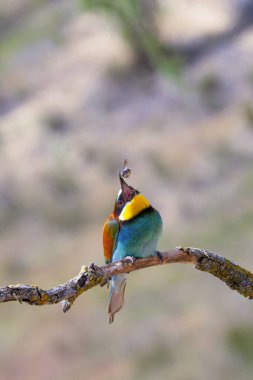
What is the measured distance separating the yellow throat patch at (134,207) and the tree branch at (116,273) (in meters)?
0.21

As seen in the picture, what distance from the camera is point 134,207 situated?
283 centimetres

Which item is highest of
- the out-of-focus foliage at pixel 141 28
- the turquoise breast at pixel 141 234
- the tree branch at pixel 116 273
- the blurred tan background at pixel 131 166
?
the out-of-focus foliage at pixel 141 28

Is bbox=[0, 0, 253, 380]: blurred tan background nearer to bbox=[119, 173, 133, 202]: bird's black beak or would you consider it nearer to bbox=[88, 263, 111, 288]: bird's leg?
bbox=[119, 173, 133, 202]: bird's black beak

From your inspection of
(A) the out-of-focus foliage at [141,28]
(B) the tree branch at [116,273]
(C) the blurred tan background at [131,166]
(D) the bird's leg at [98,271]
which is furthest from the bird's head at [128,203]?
(A) the out-of-focus foliage at [141,28]

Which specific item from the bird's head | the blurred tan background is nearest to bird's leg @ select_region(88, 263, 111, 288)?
the bird's head

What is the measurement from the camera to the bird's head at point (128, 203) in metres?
2.76

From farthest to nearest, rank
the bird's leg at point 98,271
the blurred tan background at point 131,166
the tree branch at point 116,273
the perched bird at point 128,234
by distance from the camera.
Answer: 1. the blurred tan background at point 131,166
2. the perched bird at point 128,234
3. the bird's leg at point 98,271
4. the tree branch at point 116,273

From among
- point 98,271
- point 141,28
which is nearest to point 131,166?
point 141,28

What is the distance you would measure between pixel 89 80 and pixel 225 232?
5.89 meters

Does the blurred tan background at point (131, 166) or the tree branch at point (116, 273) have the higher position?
the blurred tan background at point (131, 166)

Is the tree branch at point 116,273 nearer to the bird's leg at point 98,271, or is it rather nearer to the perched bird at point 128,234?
the bird's leg at point 98,271

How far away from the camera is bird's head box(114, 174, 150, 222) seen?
276 centimetres

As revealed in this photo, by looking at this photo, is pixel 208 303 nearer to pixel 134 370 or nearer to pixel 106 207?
pixel 134 370

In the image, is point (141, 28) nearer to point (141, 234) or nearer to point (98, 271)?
point (141, 234)
